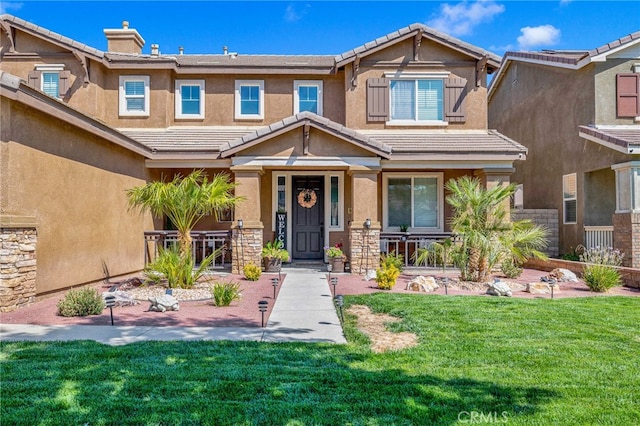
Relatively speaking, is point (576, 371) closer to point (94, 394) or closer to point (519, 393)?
point (519, 393)

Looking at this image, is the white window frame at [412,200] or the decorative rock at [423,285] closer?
the decorative rock at [423,285]

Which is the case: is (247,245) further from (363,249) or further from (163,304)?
(163,304)

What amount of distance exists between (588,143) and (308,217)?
32.6ft

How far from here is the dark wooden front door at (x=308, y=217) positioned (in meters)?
14.3

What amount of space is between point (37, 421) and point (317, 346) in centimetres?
306

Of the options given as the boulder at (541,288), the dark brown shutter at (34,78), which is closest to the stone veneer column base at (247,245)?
the boulder at (541,288)

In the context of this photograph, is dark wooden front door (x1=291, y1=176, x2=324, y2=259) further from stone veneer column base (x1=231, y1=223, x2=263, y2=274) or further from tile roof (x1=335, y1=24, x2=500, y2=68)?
tile roof (x1=335, y1=24, x2=500, y2=68)

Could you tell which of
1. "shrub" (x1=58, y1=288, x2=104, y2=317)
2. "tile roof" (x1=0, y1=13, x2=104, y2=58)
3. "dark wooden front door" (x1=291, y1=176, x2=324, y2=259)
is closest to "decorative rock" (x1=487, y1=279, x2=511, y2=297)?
"dark wooden front door" (x1=291, y1=176, x2=324, y2=259)

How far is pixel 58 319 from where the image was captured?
6859 millimetres

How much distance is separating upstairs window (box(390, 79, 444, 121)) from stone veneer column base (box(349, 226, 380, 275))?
481 centimetres

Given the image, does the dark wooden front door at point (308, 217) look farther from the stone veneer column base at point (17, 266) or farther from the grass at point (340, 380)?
the grass at point (340, 380)

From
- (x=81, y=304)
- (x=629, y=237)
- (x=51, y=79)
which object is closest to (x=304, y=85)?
(x=51, y=79)

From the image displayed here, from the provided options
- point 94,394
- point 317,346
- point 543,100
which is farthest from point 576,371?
point 543,100

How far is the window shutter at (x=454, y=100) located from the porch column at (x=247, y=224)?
7.05m
